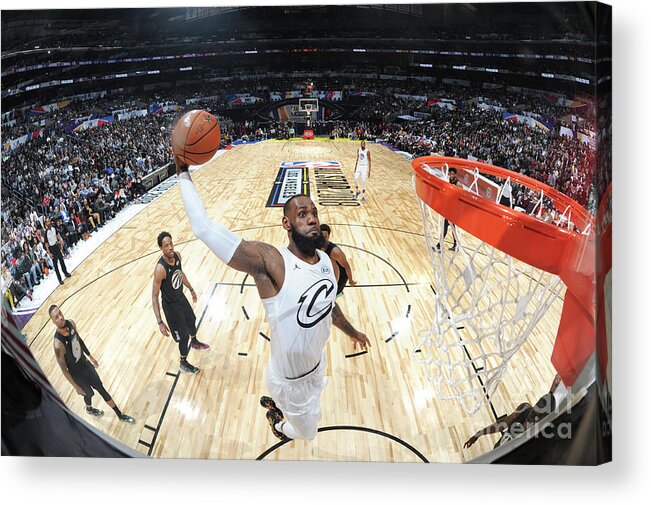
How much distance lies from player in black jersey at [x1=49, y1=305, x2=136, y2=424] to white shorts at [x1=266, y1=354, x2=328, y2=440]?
1.22m

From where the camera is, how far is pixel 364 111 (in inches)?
145

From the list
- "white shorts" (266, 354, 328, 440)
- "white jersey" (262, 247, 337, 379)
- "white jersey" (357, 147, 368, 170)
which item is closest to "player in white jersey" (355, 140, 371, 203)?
"white jersey" (357, 147, 368, 170)

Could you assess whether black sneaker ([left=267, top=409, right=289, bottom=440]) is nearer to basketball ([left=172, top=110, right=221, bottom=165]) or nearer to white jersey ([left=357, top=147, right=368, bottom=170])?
basketball ([left=172, top=110, right=221, bottom=165])

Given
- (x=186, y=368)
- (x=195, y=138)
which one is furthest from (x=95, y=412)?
(x=195, y=138)

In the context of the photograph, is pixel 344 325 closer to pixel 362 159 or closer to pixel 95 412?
pixel 362 159

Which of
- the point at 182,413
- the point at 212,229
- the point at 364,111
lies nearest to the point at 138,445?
the point at 182,413

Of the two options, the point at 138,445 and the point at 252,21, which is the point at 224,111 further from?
the point at 138,445

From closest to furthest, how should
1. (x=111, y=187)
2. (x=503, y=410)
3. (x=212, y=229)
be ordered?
(x=212, y=229), (x=503, y=410), (x=111, y=187)

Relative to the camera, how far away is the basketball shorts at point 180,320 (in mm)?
3607

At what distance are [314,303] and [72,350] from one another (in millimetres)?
1843

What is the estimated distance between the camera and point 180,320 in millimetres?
3615

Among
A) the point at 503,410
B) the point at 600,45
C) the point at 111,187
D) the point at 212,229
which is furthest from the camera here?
the point at 111,187

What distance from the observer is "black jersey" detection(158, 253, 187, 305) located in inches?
143

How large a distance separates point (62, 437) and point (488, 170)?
12.1 ft
